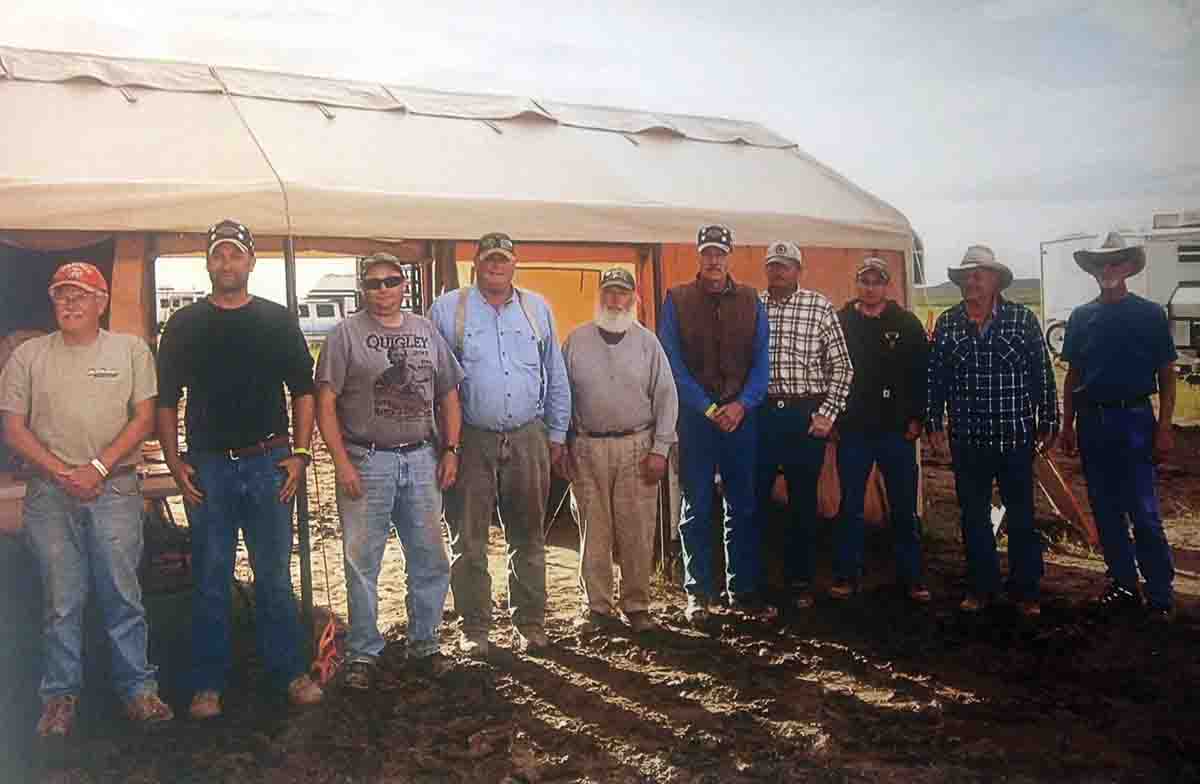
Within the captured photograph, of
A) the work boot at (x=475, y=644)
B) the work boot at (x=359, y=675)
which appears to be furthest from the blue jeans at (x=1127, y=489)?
the work boot at (x=359, y=675)

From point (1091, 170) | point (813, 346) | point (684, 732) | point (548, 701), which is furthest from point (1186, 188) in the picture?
point (548, 701)

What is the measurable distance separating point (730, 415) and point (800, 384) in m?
0.42

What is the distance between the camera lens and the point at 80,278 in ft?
10.8

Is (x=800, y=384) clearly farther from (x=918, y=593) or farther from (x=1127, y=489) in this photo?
(x=1127, y=489)

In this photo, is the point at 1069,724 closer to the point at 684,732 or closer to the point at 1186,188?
the point at 684,732

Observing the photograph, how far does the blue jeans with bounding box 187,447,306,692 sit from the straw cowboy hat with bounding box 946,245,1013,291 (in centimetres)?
300

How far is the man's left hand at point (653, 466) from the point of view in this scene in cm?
429

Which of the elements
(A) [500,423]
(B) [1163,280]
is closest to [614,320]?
(A) [500,423]

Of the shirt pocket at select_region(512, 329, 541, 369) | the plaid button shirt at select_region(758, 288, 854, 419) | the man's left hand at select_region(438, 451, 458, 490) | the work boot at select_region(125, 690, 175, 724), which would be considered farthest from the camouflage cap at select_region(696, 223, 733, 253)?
the work boot at select_region(125, 690, 175, 724)

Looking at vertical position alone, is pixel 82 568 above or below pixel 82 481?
below

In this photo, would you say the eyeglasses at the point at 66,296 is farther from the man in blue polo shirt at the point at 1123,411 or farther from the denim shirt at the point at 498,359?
the man in blue polo shirt at the point at 1123,411

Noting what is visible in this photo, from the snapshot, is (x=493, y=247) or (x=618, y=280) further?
(x=618, y=280)

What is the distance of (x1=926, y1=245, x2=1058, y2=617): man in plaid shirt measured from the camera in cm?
434

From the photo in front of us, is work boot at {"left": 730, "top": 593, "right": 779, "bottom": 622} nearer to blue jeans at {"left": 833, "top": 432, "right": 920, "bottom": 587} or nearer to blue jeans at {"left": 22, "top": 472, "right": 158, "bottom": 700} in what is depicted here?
blue jeans at {"left": 833, "top": 432, "right": 920, "bottom": 587}
